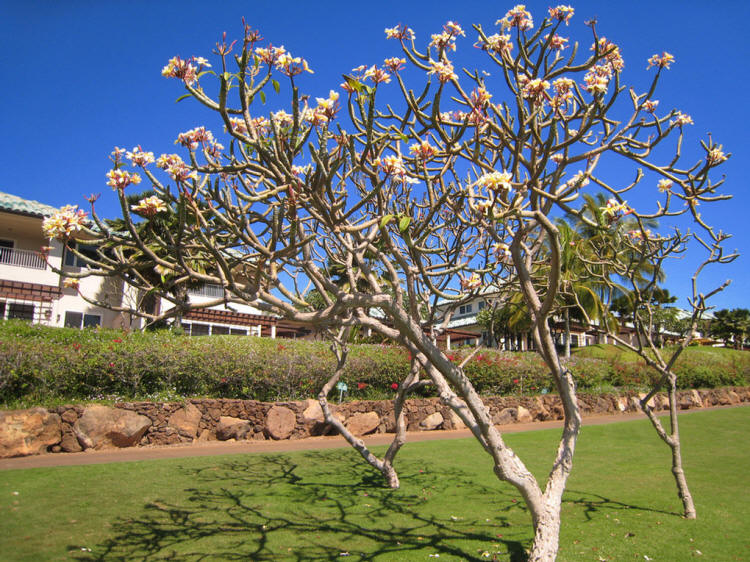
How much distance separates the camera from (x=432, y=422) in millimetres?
14516

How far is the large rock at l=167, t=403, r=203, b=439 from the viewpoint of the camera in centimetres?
1137

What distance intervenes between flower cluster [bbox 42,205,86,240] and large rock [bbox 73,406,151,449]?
8037 mm

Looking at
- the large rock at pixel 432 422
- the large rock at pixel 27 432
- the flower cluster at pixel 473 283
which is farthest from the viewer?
the large rock at pixel 432 422

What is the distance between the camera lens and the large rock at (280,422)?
12211mm

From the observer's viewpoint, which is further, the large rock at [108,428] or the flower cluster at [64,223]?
the large rock at [108,428]

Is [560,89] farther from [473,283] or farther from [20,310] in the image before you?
[20,310]

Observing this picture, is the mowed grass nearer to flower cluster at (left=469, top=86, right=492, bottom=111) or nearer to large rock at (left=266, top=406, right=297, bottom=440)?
large rock at (left=266, top=406, right=297, bottom=440)

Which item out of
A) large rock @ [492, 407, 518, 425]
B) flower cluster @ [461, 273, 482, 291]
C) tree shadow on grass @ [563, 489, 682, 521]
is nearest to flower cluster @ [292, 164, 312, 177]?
flower cluster @ [461, 273, 482, 291]

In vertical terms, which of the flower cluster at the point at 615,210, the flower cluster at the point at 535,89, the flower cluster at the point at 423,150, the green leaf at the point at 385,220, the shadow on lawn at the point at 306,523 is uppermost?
the flower cluster at the point at 535,89

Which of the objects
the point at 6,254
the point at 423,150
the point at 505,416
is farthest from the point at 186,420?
the point at 6,254

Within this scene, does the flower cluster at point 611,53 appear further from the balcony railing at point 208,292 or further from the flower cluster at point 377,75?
the balcony railing at point 208,292

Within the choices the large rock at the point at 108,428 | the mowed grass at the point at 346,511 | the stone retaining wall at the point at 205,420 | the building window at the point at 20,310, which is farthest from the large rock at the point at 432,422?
the building window at the point at 20,310

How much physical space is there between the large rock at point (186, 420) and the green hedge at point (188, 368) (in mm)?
639

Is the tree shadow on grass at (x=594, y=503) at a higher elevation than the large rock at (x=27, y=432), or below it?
below
